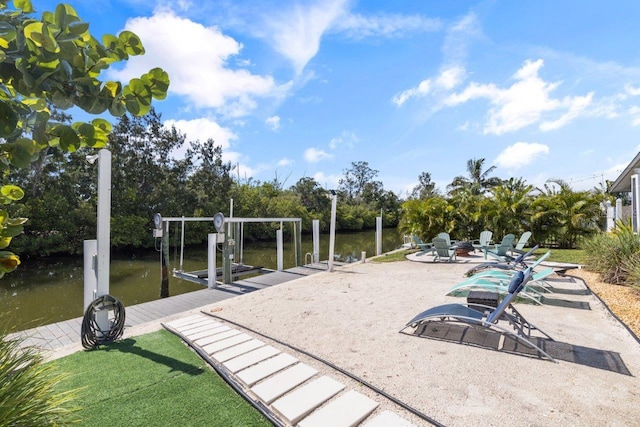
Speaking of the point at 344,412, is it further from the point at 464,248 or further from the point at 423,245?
the point at 464,248

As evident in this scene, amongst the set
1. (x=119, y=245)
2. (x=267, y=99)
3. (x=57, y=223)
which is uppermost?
(x=267, y=99)

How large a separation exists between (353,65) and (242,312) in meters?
8.91

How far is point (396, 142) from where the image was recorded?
2402 centimetres

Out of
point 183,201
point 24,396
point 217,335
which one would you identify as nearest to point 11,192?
point 24,396

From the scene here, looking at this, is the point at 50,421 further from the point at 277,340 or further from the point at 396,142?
the point at 396,142

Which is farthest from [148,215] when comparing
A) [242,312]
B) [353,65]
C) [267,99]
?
[242,312]

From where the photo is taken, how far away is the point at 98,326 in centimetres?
446

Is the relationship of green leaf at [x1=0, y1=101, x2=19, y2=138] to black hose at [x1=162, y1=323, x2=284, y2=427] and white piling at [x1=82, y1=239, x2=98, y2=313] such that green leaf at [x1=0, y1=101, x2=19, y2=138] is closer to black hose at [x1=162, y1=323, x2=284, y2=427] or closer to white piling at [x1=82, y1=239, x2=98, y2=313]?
black hose at [x1=162, y1=323, x2=284, y2=427]

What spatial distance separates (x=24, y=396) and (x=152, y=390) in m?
1.46

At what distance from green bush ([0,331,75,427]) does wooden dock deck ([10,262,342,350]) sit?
1.76m

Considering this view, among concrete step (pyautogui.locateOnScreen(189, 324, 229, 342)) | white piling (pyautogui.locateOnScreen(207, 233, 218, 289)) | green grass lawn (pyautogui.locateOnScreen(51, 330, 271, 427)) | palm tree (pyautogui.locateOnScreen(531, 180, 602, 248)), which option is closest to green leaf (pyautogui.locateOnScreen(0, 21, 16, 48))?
green grass lawn (pyautogui.locateOnScreen(51, 330, 271, 427))

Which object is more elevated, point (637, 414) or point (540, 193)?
point (540, 193)

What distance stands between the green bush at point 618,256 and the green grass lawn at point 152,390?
7.83m

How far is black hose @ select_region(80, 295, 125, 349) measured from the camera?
4270 mm
